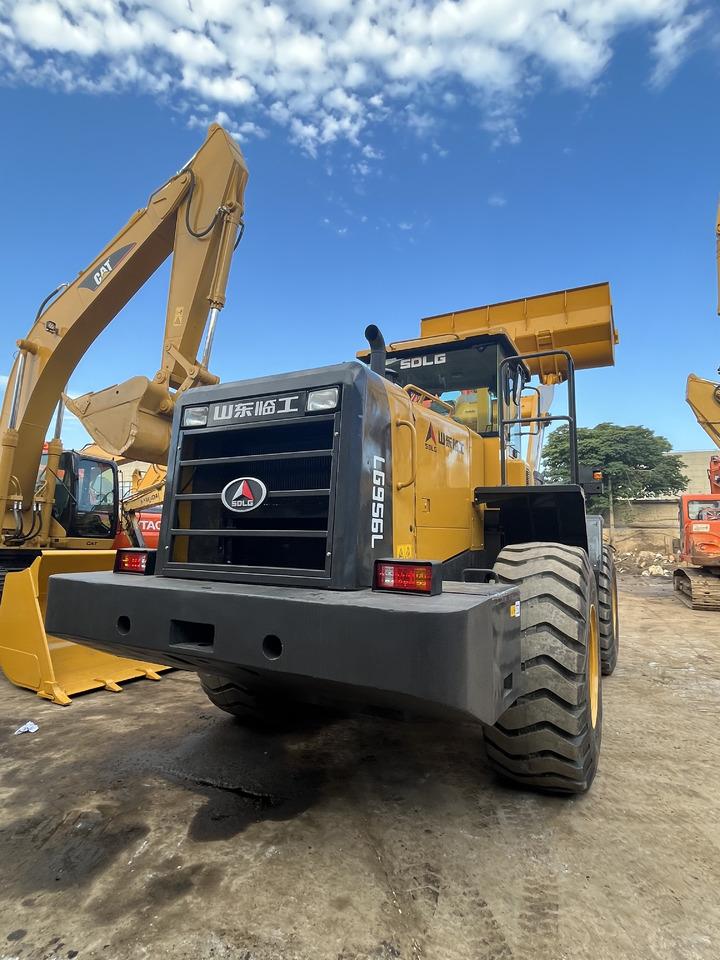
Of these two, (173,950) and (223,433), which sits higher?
(223,433)

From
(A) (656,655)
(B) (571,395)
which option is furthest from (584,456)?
(B) (571,395)

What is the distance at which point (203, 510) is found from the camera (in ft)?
11.0

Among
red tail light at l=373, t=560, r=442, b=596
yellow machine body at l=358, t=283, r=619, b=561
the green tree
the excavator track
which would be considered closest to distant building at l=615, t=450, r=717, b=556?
the green tree

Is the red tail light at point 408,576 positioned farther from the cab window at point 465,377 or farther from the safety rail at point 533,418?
the cab window at point 465,377

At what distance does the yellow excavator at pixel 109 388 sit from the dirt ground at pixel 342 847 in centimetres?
153

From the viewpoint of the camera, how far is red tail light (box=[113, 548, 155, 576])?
10.5ft

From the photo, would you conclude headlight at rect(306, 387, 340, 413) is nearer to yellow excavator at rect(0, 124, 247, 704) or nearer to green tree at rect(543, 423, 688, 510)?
yellow excavator at rect(0, 124, 247, 704)

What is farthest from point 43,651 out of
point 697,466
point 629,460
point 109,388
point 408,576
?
point 697,466

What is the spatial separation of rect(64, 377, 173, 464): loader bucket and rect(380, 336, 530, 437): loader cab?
8.01ft

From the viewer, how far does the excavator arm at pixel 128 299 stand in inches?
237

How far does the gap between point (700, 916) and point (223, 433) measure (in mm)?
2984

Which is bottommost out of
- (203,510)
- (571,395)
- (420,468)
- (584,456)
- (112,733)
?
(112,733)

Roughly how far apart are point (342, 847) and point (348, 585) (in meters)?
1.16

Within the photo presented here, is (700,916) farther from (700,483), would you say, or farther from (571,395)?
(700,483)
